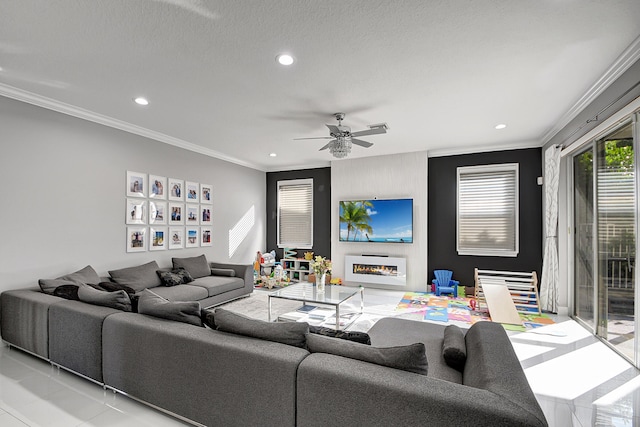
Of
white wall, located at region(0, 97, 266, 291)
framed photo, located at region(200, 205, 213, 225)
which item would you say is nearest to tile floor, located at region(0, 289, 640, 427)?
white wall, located at region(0, 97, 266, 291)

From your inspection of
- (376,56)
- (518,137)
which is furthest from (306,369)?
(518,137)

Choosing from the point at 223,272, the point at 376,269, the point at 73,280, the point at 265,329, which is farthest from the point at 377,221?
the point at 73,280

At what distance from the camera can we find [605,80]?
3000mm

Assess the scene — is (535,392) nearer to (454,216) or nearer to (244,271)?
(454,216)

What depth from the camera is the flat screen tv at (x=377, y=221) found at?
607 centimetres

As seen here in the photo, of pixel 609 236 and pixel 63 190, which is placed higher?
pixel 63 190

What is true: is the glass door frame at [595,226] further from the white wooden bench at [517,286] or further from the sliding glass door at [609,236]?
the white wooden bench at [517,286]

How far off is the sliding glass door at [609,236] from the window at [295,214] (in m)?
4.97

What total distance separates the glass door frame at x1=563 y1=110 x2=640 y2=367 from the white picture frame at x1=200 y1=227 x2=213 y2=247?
5.93 meters

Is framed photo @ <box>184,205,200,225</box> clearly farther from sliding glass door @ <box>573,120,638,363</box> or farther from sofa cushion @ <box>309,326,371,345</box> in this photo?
sliding glass door @ <box>573,120,638,363</box>

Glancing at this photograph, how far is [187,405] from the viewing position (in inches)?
75.3

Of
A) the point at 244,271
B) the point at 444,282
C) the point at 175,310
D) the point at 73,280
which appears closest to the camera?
the point at 175,310

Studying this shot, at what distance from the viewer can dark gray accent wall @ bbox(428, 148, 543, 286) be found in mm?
5332

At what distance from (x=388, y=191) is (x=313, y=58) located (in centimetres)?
400
